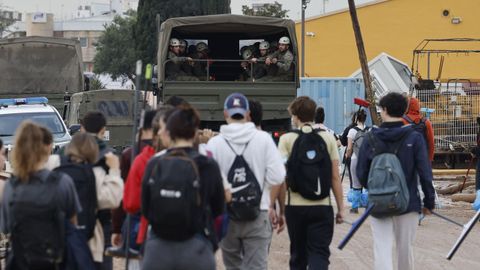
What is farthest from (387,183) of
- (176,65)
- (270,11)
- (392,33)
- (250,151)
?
(270,11)

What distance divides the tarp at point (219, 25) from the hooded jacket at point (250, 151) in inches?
409

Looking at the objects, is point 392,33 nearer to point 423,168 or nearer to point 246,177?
point 423,168

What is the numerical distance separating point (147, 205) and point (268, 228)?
7.07ft

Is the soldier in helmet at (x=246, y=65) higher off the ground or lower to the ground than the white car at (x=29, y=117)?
higher

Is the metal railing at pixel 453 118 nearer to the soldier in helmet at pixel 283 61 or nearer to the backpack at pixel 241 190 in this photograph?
the soldier in helmet at pixel 283 61

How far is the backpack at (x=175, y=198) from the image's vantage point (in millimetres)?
6730

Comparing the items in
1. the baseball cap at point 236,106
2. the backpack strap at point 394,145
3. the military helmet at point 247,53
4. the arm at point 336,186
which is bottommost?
the arm at point 336,186

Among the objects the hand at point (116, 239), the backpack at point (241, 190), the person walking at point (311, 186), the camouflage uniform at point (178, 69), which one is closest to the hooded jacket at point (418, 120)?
the person walking at point (311, 186)

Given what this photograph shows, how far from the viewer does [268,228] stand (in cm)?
891

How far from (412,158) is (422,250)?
14.3ft

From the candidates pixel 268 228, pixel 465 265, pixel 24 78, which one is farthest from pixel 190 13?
pixel 268 228

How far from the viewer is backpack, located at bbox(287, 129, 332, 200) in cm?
952

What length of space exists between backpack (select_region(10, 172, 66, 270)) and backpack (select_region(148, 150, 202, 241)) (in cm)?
66

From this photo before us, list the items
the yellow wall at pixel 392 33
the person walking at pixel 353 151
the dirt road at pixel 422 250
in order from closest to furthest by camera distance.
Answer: the dirt road at pixel 422 250 → the person walking at pixel 353 151 → the yellow wall at pixel 392 33
